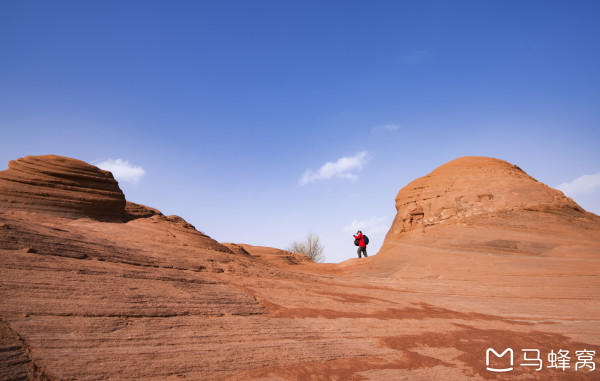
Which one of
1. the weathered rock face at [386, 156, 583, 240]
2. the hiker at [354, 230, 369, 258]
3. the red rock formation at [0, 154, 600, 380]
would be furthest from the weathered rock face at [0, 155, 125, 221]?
the weathered rock face at [386, 156, 583, 240]

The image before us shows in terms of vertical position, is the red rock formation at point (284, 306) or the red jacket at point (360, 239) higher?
the red jacket at point (360, 239)

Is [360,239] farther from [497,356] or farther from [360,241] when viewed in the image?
[497,356]

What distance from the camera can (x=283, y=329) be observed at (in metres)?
6.54

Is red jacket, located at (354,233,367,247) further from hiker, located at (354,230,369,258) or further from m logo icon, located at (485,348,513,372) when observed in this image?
m logo icon, located at (485,348,513,372)

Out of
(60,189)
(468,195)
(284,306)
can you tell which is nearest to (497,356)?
(284,306)

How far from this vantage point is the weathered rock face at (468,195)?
15898 millimetres

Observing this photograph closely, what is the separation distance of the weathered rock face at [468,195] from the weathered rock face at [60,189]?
46.2 ft

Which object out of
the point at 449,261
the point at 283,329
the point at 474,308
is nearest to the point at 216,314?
the point at 283,329

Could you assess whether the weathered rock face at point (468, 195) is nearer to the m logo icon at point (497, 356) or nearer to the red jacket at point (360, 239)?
the red jacket at point (360, 239)

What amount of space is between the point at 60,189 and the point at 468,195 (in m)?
17.8

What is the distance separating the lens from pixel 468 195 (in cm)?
1698

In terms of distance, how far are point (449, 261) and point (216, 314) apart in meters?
11.5

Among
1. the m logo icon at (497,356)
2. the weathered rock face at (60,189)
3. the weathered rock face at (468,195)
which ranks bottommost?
the m logo icon at (497,356)

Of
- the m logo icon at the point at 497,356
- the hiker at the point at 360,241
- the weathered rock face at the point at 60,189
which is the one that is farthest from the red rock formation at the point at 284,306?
the hiker at the point at 360,241
